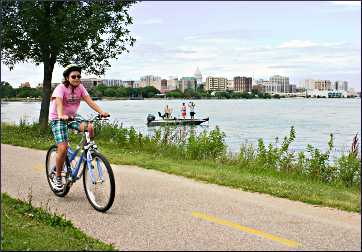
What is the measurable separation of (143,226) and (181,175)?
3756mm

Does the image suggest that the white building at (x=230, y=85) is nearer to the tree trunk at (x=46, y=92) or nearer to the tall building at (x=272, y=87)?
the tall building at (x=272, y=87)

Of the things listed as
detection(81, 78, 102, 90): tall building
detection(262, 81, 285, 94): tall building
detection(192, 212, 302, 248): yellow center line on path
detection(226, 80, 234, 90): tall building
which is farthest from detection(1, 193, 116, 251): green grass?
detection(262, 81, 285, 94): tall building

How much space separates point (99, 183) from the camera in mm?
7293

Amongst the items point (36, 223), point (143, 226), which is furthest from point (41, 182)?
point (143, 226)

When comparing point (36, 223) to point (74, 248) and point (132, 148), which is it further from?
point (132, 148)

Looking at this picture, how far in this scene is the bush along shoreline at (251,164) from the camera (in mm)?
8586

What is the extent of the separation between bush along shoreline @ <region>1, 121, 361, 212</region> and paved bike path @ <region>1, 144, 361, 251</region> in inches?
20.2

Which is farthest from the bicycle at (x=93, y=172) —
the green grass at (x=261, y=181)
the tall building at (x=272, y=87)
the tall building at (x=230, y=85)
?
the tall building at (x=272, y=87)

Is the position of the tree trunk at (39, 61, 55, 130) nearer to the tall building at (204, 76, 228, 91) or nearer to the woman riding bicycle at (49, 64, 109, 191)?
the woman riding bicycle at (49, 64, 109, 191)

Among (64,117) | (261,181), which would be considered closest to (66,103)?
(64,117)

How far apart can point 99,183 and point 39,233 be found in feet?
4.97

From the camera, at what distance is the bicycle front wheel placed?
7023mm

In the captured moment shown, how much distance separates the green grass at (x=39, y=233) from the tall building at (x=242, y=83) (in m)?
70.5

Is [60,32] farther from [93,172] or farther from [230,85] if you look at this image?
[230,85]
